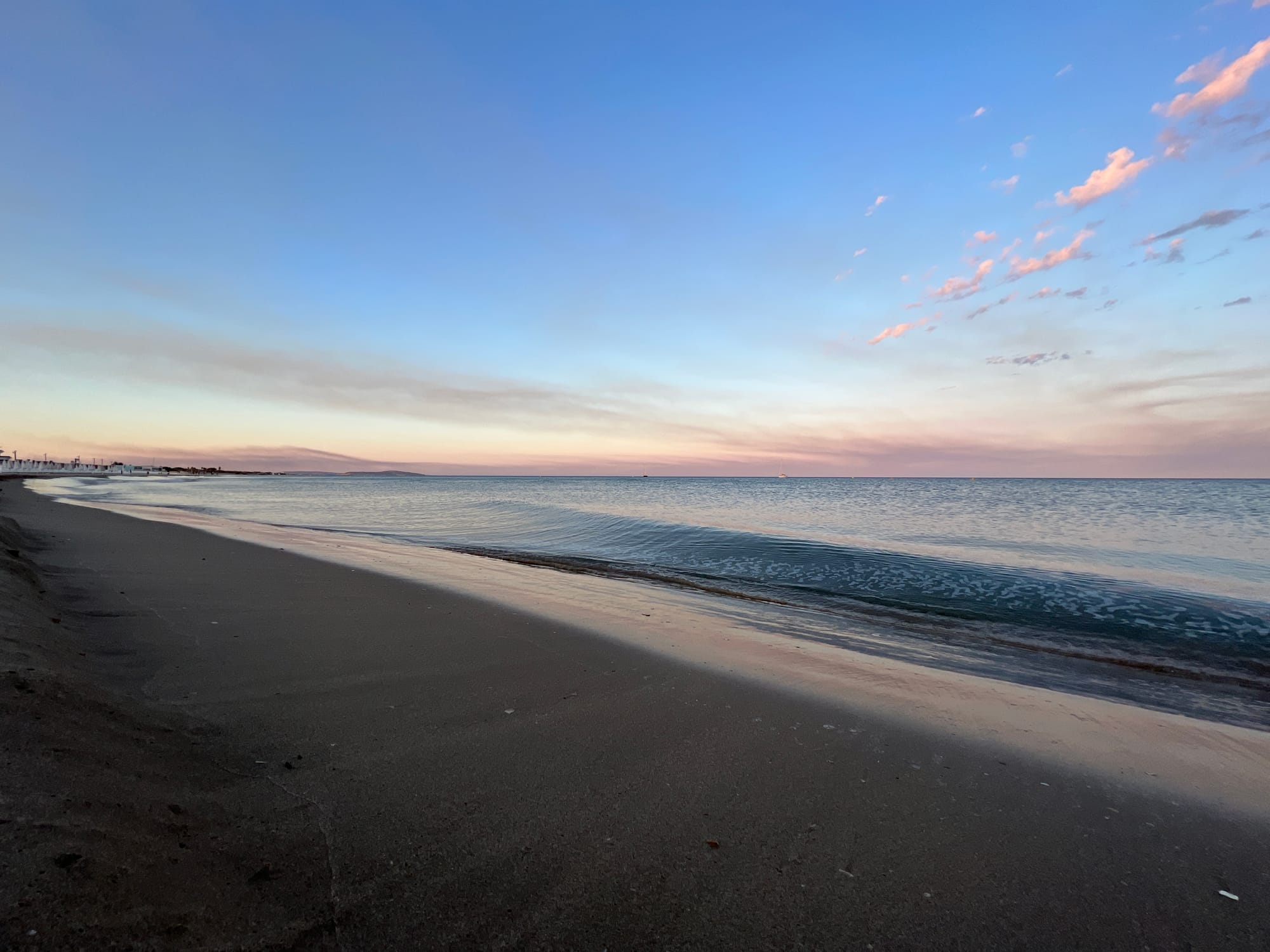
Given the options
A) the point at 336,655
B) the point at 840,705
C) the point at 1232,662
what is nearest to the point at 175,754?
the point at 336,655

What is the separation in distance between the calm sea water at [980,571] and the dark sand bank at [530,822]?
4.49 metres

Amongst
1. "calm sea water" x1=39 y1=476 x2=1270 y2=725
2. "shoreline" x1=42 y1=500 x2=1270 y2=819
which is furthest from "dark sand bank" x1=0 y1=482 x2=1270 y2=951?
"calm sea water" x1=39 y1=476 x2=1270 y2=725

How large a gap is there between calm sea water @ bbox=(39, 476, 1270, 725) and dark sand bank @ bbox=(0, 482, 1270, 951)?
4490mm

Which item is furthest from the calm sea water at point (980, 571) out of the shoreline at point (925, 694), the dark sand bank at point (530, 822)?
the dark sand bank at point (530, 822)

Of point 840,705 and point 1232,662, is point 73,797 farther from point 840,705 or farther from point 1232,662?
point 1232,662

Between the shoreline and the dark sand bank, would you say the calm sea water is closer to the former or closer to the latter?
the shoreline

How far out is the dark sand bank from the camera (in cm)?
232

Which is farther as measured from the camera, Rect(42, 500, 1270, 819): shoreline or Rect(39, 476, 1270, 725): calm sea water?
Rect(39, 476, 1270, 725): calm sea water

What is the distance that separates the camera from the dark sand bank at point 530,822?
2.32 meters

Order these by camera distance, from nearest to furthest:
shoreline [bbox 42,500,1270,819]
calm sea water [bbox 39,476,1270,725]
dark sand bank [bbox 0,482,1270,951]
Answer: dark sand bank [bbox 0,482,1270,951]
shoreline [bbox 42,500,1270,819]
calm sea water [bbox 39,476,1270,725]

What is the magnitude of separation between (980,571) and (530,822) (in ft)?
49.2

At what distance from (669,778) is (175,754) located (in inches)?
115

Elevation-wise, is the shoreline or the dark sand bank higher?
the dark sand bank

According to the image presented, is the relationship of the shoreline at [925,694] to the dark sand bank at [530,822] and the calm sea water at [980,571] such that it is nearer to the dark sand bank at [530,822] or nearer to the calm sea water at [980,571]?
the dark sand bank at [530,822]
